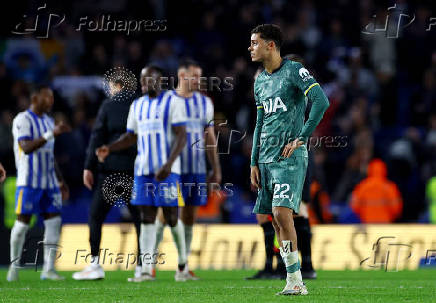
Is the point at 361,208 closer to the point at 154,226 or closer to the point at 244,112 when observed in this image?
the point at 244,112

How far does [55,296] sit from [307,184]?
3052 millimetres

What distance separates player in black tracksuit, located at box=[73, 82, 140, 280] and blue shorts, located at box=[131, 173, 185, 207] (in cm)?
47

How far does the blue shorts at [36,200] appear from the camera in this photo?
9695mm

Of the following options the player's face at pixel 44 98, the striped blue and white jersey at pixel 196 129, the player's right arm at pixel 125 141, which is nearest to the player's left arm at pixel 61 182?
the player's face at pixel 44 98

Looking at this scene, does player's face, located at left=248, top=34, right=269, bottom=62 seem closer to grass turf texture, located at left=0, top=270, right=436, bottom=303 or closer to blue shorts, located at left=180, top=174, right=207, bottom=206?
grass turf texture, located at left=0, top=270, right=436, bottom=303

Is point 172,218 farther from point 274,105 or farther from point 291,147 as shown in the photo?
point 291,147

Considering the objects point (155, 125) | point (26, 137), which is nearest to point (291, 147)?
point (155, 125)

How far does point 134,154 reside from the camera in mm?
9672

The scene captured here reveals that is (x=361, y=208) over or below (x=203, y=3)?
below

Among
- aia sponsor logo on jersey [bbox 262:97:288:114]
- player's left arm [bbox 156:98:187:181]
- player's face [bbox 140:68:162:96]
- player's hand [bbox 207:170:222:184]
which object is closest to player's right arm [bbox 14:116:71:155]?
player's face [bbox 140:68:162:96]

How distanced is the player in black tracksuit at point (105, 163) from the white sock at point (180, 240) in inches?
24.8

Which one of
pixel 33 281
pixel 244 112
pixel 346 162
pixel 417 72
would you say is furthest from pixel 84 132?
pixel 417 72

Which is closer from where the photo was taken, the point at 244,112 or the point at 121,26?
the point at 244,112

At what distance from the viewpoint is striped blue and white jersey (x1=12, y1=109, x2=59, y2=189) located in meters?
9.73
